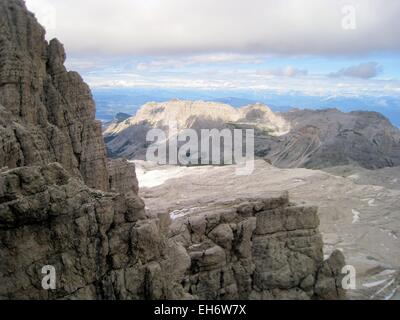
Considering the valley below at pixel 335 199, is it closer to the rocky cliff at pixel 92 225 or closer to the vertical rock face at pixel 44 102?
the rocky cliff at pixel 92 225

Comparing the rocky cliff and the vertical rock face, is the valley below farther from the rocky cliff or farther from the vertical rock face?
the vertical rock face

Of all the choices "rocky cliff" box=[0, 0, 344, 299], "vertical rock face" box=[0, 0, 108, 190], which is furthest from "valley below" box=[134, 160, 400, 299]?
"vertical rock face" box=[0, 0, 108, 190]

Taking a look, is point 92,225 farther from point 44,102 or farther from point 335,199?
point 335,199

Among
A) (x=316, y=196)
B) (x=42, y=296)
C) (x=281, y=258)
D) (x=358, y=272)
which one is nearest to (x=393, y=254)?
(x=358, y=272)

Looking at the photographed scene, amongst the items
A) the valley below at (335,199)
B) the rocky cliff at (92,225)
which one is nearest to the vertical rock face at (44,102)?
the rocky cliff at (92,225)

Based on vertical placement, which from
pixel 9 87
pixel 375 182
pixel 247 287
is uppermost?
pixel 9 87
